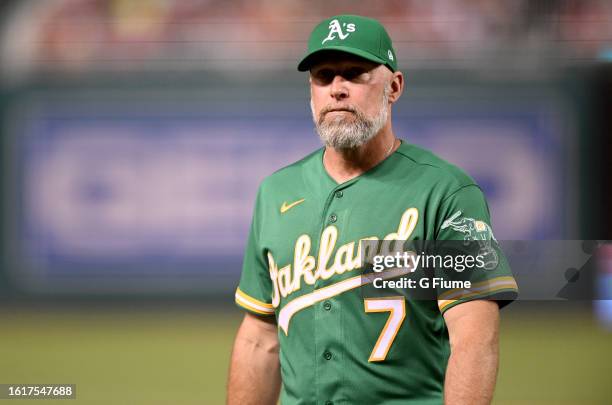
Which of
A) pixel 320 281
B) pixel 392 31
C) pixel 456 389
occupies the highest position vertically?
pixel 392 31

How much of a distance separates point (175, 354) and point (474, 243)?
404 centimetres

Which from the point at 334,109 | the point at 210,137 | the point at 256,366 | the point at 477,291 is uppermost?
the point at 210,137

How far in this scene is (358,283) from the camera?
7.32 ft

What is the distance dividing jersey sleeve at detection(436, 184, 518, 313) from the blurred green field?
333cm

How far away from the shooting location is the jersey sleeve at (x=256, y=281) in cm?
243

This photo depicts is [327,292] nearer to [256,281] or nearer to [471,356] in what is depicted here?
[256,281]

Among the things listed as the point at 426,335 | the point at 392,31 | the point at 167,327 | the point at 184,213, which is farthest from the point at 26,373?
the point at 426,335

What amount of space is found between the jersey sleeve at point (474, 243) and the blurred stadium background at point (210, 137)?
3993 mm

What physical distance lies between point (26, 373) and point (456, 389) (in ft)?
13.6

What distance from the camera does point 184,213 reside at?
620 cm

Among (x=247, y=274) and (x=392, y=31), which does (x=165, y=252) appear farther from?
(x=247, y=274)

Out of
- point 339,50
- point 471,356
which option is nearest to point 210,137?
point 339,50

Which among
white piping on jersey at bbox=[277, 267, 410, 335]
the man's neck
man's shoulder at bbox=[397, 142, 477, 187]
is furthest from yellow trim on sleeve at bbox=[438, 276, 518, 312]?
the man's neck

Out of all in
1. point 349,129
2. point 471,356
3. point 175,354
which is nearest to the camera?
point 471,356
